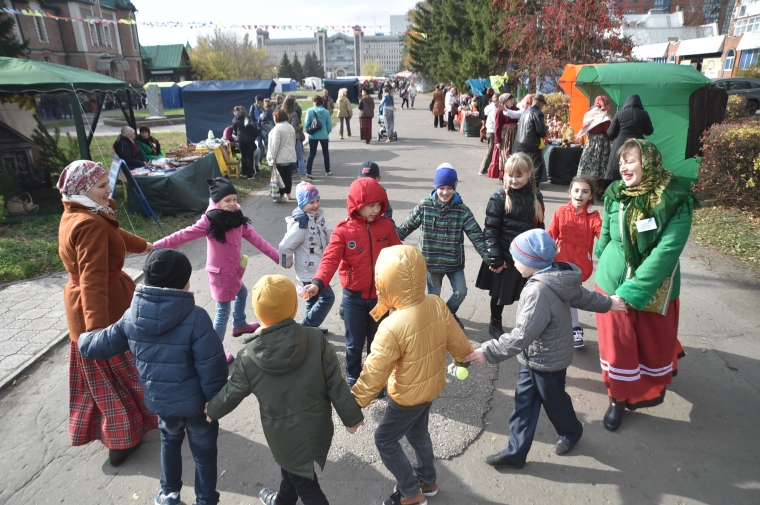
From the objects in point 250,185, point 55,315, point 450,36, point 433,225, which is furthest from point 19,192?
point 450,36

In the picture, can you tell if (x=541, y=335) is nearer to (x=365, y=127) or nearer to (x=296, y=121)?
(x=296, y=121)

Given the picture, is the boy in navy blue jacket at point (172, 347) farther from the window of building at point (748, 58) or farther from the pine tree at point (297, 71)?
the pine tree at point (297, 71)

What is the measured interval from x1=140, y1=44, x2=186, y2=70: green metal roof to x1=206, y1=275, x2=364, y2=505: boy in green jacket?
58.7m

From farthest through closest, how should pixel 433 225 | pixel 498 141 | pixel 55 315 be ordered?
pixel 498 141 → pixel 55 315 → pixel 433 225

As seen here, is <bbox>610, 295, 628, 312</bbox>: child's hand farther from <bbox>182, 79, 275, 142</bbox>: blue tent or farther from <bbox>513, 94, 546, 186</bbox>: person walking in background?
<bbox>182, 79, 275, 142</bbox>: blue tent

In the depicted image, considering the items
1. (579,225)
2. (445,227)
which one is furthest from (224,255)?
(579,225)

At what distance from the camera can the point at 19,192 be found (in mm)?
8727

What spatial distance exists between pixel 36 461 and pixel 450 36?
2767 centimetres

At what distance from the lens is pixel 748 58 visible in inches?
1565

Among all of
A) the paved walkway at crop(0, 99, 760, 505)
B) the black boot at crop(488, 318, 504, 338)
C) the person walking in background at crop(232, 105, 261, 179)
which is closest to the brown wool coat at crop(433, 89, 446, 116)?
the person walking in background at crop(232, 105, 261, 179)

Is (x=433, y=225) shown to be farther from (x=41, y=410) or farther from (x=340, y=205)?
(x=340, y=205)

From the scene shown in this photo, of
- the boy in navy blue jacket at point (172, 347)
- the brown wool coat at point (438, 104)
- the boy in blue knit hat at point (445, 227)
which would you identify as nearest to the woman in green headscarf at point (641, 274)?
the boy in blue knit hat at point (445, 227)

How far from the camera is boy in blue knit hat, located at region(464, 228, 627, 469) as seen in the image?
2.57m

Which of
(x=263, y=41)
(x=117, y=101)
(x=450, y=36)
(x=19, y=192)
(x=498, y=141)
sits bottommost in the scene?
(x=19, y=192)
